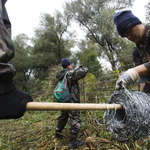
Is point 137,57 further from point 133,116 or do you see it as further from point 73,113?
point 73,113

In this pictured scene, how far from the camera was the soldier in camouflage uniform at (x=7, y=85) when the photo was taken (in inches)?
26.2

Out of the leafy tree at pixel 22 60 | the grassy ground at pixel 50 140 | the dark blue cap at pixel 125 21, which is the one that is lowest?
the grassy ground at pixel 50 140

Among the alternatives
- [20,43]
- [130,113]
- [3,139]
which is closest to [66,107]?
[130,113]

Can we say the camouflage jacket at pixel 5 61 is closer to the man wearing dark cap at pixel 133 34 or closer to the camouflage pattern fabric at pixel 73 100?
A: the man wearing dark cap at pixel 133 34

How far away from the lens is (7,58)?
69cm

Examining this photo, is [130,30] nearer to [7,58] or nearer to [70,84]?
[7,58]

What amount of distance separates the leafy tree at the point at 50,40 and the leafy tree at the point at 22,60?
4.04 feet


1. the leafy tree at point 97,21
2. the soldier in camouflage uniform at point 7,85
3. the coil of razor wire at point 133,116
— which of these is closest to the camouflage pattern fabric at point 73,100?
the coil of razor wire at point 133,116

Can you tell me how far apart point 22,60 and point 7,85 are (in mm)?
17337

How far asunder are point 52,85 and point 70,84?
3.96 metres

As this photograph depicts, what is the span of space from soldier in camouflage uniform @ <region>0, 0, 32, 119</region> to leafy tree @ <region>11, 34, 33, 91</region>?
15.1 m

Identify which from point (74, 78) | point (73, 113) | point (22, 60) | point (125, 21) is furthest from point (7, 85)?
point (22, 60)

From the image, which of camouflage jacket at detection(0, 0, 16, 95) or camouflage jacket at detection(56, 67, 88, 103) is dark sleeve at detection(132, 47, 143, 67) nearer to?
camouflage jacket at detection(56, 67, 88, 103)

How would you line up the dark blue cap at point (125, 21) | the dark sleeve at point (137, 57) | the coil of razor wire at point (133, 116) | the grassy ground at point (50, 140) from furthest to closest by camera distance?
1. the grassy ground at point (50, 140)
2. the dark sleeve at point (137, 57)
3. the dark blue cap at point (125, 21)
4. the coil of razor wire at point (133, 116)
